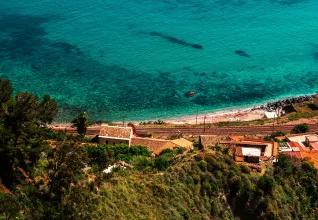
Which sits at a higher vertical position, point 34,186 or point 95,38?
point 95,38

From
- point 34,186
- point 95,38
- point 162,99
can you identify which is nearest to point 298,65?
point 162,99

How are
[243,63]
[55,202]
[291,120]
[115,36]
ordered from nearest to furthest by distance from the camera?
[55,202] → [291,120] → [243,63] → [115,36]

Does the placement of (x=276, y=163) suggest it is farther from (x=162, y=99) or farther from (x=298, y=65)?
(x=298, y=65)

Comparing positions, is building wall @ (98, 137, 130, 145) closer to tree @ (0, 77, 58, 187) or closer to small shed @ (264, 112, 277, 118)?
tree @ (0, 77, 58, 187)

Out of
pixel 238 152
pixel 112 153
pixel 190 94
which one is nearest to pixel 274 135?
pixel 238 152

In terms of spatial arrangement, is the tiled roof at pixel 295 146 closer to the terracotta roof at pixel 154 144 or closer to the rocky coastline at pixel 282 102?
the terracotta roof at pixel 154 144

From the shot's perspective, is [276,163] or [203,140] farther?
[203,140]
